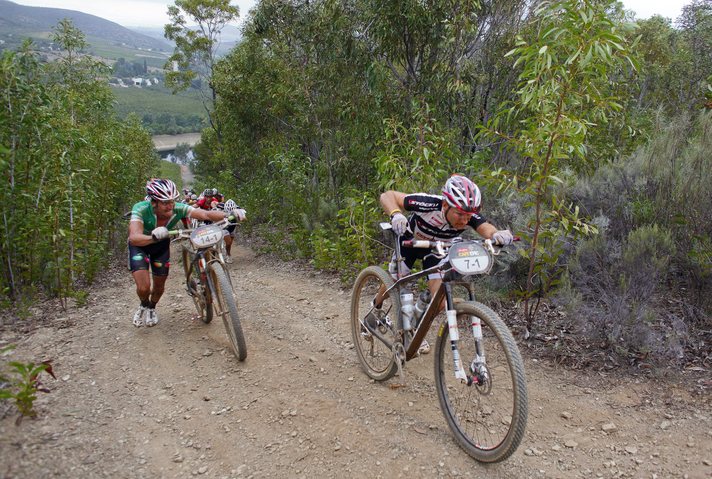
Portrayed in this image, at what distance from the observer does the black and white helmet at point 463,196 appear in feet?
11.0

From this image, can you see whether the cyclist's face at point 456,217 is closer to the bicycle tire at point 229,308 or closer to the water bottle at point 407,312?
the water bottle at point 407,312

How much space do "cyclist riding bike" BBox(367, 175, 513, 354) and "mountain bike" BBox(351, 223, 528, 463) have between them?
14 cm

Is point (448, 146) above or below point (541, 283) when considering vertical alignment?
above

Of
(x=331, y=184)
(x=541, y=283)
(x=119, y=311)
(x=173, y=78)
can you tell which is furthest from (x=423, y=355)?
(x=173, y=78)

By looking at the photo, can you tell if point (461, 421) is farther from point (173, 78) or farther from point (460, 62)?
point (173, 78)

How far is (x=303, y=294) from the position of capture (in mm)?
6797

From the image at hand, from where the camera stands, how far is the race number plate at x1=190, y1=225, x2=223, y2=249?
14.8 feet

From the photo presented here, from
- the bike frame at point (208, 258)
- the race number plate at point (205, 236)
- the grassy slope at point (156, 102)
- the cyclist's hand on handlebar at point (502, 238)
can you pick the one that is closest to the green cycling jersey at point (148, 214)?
the bike frame at point (208, 258)

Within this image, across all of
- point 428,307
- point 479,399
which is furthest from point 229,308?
point 479,399

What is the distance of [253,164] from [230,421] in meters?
13.1

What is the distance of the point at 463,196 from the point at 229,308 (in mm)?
2445

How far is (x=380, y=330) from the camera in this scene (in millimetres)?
4074

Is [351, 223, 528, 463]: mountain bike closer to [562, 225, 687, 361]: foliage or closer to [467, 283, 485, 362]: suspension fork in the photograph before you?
[467, 283, 485, 362]: suspension fork

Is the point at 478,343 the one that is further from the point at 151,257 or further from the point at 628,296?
the point at 151,257
